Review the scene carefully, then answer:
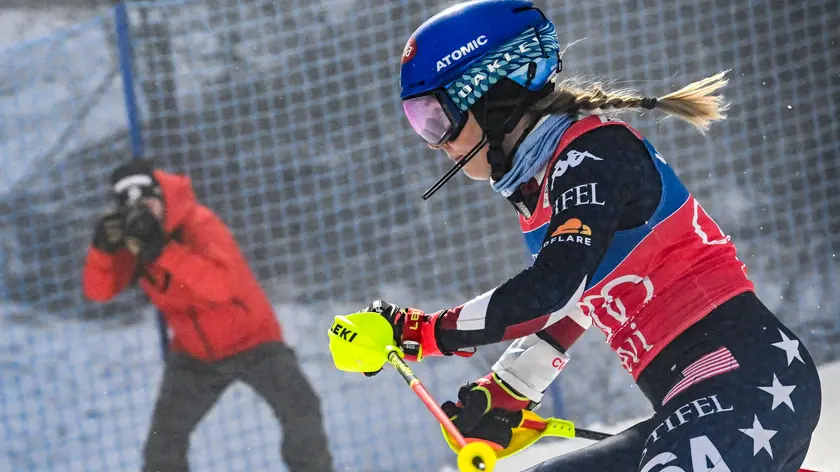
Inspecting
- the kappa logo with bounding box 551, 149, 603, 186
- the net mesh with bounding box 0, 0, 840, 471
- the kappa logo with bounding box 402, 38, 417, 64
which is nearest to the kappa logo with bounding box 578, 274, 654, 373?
the kappa logo with bounding box 551, 149, 603, 186

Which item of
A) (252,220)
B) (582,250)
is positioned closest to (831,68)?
(252,220)

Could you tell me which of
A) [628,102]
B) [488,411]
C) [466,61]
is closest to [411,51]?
[466,61]

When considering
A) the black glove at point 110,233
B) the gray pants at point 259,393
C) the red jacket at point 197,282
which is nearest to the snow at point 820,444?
the gray pants at point 259,393

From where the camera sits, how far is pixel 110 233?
4.72 m

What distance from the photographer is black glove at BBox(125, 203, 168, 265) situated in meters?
4.63

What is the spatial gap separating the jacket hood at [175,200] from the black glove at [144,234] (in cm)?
5

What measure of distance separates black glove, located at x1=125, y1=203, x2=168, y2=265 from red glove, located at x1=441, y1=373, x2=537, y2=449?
2.65 metres

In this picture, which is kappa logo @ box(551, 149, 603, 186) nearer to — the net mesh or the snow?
the snow

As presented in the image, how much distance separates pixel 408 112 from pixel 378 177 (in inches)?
132

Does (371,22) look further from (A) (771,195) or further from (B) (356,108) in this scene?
(A) (771,195)

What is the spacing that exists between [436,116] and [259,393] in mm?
2643

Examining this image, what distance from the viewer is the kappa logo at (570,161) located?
6.08ft

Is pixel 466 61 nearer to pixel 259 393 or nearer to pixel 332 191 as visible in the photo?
pixel 259 393

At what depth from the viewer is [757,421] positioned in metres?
1.76
